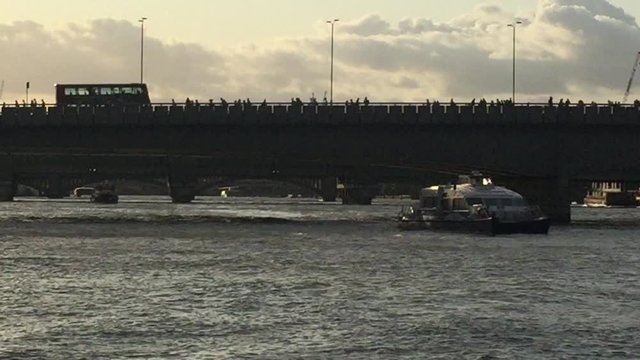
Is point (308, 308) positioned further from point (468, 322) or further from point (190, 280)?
point (190, 280)

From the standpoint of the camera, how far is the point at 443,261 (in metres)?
83.3

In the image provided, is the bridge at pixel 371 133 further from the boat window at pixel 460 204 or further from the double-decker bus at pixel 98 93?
the double-decker bus at pixel 98 93

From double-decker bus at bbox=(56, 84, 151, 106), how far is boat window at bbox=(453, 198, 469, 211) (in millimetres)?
54610

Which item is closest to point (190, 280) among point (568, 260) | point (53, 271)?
point (53, 271)

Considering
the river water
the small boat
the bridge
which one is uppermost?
the bridge

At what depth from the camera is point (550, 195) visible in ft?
470

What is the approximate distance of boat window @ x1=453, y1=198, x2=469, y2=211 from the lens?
120312mm

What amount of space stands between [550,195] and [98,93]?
5729 centimetres

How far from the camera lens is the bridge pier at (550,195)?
462 feet

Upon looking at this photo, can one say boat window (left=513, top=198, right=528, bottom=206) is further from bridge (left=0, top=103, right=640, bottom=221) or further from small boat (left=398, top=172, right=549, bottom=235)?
bridge (left=0, top=103, right=640, bottom=221)

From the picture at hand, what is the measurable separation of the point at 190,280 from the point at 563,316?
72.9ft

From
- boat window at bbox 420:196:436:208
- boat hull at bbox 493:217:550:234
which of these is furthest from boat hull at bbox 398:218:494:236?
boat window at bbox 420:196:436:208

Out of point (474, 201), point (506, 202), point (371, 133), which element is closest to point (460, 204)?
point (474, 201)

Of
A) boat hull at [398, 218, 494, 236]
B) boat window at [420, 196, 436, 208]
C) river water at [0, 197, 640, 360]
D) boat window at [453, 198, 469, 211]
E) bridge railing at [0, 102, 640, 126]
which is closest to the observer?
river water at [0, 197, 640, 360]
